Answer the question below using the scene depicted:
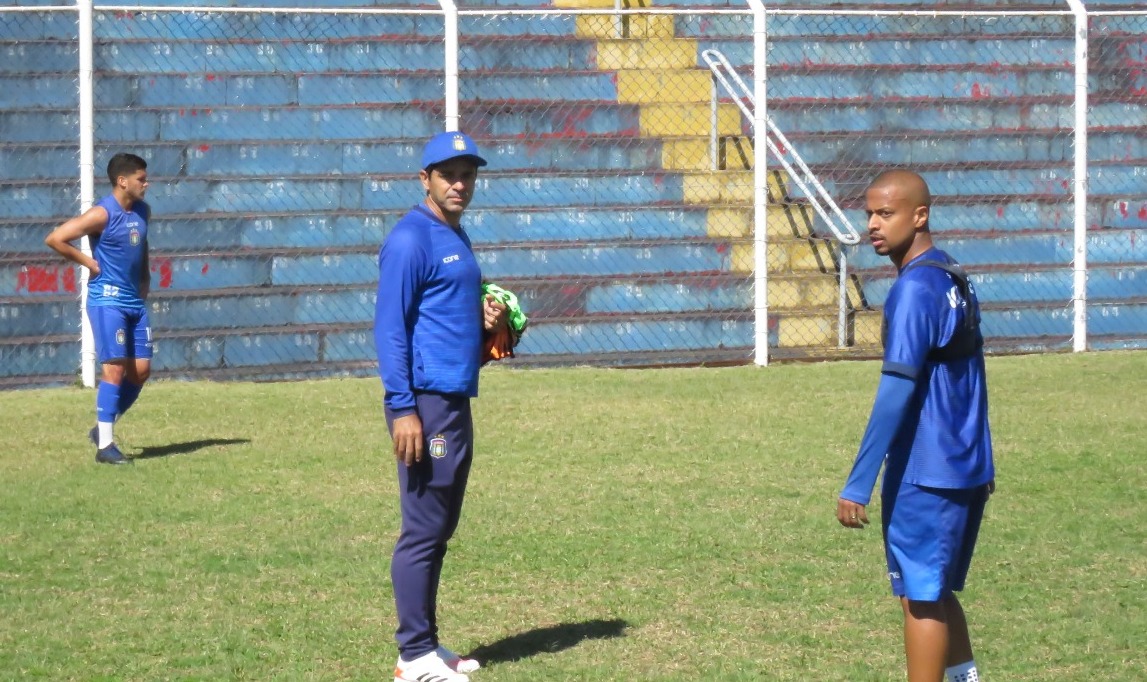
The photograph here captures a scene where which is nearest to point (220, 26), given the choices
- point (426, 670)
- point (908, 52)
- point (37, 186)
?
point (37, 186)

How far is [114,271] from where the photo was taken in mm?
10602

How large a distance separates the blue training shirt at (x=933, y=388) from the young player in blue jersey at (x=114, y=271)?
686 cm

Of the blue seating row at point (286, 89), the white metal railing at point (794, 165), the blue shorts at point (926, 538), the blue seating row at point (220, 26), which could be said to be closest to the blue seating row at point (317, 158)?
the blue seating row at point (286, 89)

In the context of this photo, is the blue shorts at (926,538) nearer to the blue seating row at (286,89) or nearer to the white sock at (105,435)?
the white sock at (105,435)

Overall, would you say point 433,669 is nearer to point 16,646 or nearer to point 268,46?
point 16,646

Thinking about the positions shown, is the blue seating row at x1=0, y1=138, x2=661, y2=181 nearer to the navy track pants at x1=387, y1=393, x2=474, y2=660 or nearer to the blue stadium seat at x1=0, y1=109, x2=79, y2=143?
the blue stadium seat at x1=0, y1=109, x2=79, y2=143

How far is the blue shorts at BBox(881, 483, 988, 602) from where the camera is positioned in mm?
4766

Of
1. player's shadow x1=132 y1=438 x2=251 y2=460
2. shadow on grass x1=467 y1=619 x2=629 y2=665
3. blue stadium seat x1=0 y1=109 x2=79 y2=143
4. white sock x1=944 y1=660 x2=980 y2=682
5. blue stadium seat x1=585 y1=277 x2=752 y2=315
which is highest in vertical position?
blue stadium seat x1=0 y1=109 x2=79 y2=143

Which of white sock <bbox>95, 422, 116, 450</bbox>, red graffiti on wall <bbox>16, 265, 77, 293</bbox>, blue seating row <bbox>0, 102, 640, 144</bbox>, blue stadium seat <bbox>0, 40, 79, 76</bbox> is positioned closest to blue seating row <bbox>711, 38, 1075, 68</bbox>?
blue seating row <bbox>0, 102, 640, 144</bbox>

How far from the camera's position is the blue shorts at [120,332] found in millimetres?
10562

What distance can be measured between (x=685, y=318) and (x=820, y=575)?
843 cm

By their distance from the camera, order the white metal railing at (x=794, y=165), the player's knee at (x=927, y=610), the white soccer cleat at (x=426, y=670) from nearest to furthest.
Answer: the player's knee at (x=927, y=610) < the white soccer cleat at (x=426, y=670) < the white metal railing at (x=794, y=165)

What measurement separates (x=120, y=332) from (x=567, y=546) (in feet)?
13.5

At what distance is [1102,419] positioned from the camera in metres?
11.3
